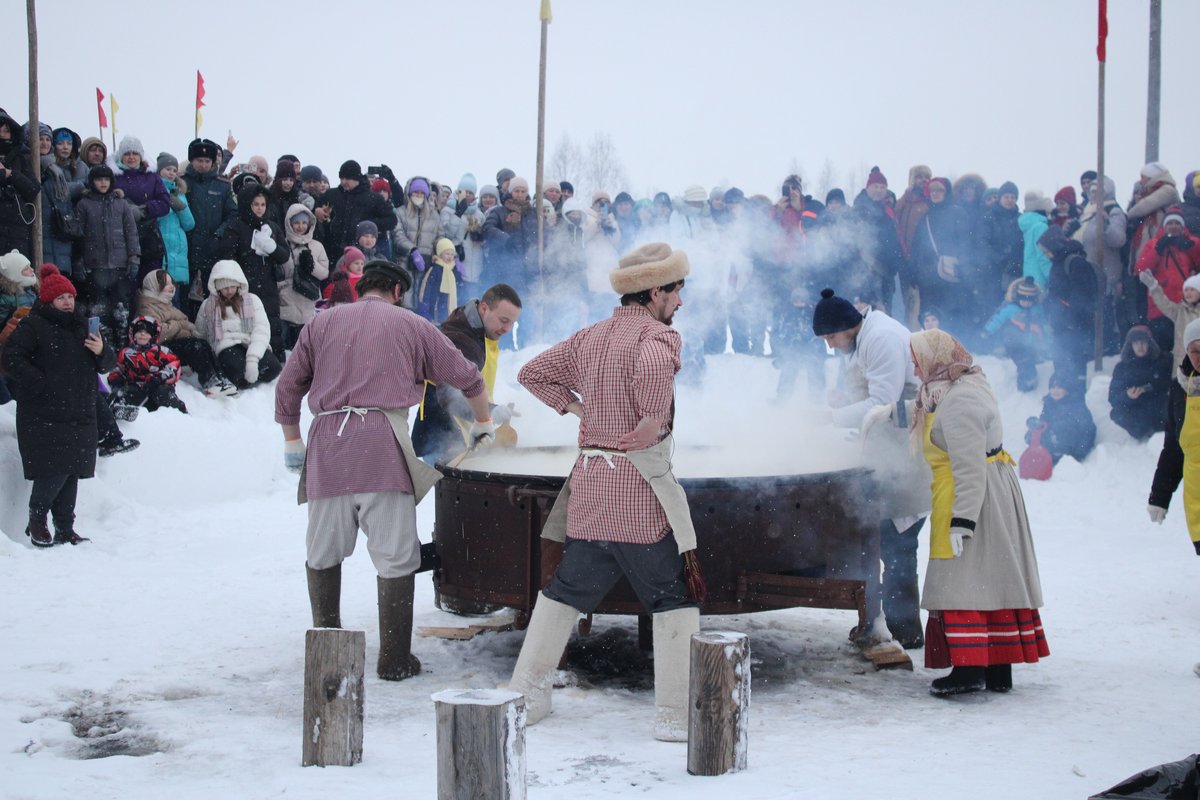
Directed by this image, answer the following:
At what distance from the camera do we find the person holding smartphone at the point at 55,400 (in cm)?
759

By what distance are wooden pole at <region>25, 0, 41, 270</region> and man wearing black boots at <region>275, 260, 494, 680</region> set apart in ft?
16.5

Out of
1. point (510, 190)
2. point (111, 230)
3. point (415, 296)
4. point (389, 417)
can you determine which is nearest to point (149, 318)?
point (111, 230)

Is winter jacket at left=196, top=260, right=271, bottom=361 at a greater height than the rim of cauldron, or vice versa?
winter jacket at left=196, top=260, right=271, bottom=361

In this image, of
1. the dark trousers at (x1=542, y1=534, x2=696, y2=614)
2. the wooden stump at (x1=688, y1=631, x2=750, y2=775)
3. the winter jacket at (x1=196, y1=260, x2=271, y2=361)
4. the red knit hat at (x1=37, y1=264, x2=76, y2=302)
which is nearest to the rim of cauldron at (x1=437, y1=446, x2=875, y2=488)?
the dark trousers at (x1=542, y1=534, x2=696, y2=614)

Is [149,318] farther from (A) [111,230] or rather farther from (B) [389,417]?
(B) [389,417]

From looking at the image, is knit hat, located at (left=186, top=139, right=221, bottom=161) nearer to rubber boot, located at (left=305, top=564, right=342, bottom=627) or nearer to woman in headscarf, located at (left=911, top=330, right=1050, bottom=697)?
rubber boot, located at (left=305, top=564, right=342, bottom=627)

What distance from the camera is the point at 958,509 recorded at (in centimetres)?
495

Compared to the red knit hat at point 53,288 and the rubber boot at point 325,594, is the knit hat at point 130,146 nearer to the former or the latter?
the red knit hat at point 53,288

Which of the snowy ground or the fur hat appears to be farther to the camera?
the fur hat

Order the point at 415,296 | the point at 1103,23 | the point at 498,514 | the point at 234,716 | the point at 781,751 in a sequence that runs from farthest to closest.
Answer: the point at 415,296 → the point at 1103,23 → the point at 498,514 → the point at 234,716 → the point at 781,751

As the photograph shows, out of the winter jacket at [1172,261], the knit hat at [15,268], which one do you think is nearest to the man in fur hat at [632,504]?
the knit hat at [15,268]

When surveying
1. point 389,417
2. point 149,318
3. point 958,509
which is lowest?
point 958,509

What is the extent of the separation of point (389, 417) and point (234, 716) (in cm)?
142

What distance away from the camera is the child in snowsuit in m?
10.1
